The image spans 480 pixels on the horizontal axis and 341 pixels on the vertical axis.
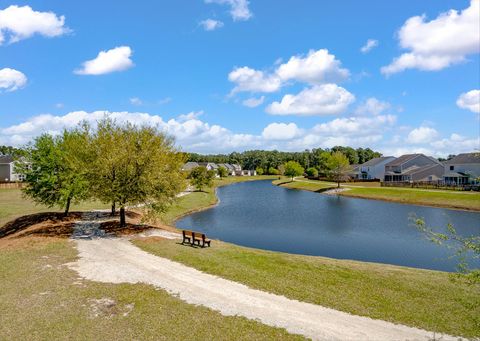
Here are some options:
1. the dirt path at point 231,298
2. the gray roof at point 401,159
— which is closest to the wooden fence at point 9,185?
the dirt path at point 231,298

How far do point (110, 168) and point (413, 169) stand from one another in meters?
97.4

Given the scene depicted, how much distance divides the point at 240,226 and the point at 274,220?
7.02 metres

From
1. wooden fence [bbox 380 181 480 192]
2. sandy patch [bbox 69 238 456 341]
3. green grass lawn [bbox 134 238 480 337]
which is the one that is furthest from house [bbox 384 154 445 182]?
sandy patch [bbox 69 238 456 341]

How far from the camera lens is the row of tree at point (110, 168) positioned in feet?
99.7

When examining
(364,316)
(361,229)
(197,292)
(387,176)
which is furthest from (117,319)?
(387,176)

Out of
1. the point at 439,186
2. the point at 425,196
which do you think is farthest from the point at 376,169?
the point at 425,196

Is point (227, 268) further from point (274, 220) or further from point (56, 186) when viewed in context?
point (274, 220)

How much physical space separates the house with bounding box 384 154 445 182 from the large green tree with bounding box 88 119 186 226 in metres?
88.5

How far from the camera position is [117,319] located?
547 inches

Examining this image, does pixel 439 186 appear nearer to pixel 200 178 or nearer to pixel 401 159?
pixel 401 159

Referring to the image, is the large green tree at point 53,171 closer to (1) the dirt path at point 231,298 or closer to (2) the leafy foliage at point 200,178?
(1) the dirt path at point 231,298

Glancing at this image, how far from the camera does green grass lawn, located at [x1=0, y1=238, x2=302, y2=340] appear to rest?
41.2 ft

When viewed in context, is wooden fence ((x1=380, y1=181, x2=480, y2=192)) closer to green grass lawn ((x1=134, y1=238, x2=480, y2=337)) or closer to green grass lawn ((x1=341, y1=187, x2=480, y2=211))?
green grass lawn ((x1=341, y1=187, x2=480, y2=211))

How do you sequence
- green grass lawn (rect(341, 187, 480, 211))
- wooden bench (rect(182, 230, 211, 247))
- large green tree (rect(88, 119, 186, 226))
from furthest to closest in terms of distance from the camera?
1. green grass lawn (rect(341, 187, 480, 211))
2. large green tree (rect(88, 119, 186, 226))
3. wooden bench (rect(182, 230, 211, 247))
